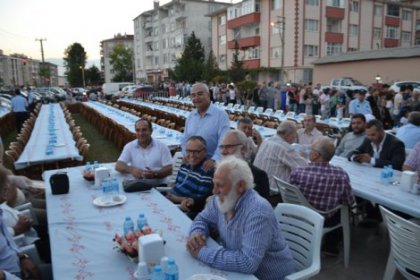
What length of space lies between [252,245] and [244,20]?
3520cm

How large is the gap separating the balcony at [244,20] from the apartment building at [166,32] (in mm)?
7780

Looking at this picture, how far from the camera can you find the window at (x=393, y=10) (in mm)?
36425

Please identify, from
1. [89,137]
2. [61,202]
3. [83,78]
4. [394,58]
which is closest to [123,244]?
[61,202]

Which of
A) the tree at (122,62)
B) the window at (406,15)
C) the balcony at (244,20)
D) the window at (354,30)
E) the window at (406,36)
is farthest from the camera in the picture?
the tree at (122,62)

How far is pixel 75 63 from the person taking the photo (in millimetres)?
62812

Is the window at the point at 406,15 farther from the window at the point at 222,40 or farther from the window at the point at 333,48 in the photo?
the window at the point at 222,40

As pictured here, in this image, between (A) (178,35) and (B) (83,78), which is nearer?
(A) (178,35)

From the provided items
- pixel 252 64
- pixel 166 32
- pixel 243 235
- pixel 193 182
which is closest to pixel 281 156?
pixel 193 182

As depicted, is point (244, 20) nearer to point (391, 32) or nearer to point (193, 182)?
point (391, 32)

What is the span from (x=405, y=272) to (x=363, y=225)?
1.99 metres

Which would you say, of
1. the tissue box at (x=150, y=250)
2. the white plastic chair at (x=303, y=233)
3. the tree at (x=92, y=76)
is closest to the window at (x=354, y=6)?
the white plastic chair at (x=303, y=233)

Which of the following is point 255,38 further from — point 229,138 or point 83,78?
point 83,78

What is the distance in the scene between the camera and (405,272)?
2656mm

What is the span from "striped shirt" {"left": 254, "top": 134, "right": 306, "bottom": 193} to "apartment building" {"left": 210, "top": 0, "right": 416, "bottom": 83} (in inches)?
1041
